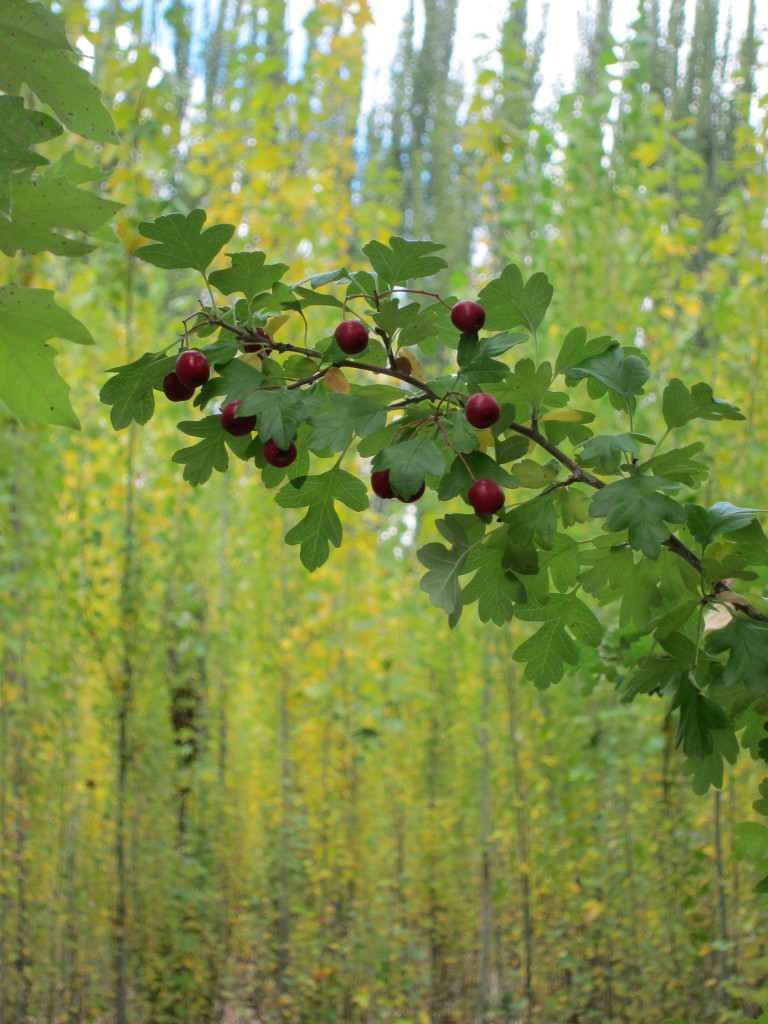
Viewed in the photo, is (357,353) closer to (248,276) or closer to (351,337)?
(351,337)

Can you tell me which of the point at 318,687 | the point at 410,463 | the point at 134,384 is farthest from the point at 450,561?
the point at 318,687

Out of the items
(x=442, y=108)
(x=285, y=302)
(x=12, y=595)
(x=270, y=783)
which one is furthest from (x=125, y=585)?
(x=442, y=108)

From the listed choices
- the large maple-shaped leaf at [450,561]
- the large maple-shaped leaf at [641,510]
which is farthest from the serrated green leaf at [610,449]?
the large maple-shaped leaf at [450,561]

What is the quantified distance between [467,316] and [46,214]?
421mm

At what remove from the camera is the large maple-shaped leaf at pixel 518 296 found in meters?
0.92

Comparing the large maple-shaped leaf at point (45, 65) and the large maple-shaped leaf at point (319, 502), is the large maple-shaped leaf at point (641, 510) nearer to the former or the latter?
the large maple-shaped leaf at point (319, 502)

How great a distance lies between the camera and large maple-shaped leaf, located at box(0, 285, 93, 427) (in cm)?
87

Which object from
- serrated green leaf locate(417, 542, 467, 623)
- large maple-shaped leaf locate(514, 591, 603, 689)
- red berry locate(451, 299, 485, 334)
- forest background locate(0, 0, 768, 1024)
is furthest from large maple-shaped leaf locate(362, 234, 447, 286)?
forest background locate(0, 0, 768, 1024)

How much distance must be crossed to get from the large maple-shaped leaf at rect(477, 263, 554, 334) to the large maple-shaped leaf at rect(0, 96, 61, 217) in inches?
16.7

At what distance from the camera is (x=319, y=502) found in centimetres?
92

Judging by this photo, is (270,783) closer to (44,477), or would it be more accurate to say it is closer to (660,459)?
(44,477)

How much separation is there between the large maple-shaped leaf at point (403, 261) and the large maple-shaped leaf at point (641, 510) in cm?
27

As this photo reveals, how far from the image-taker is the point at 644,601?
1.01 metres

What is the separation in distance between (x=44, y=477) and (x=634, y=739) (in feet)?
8.16
